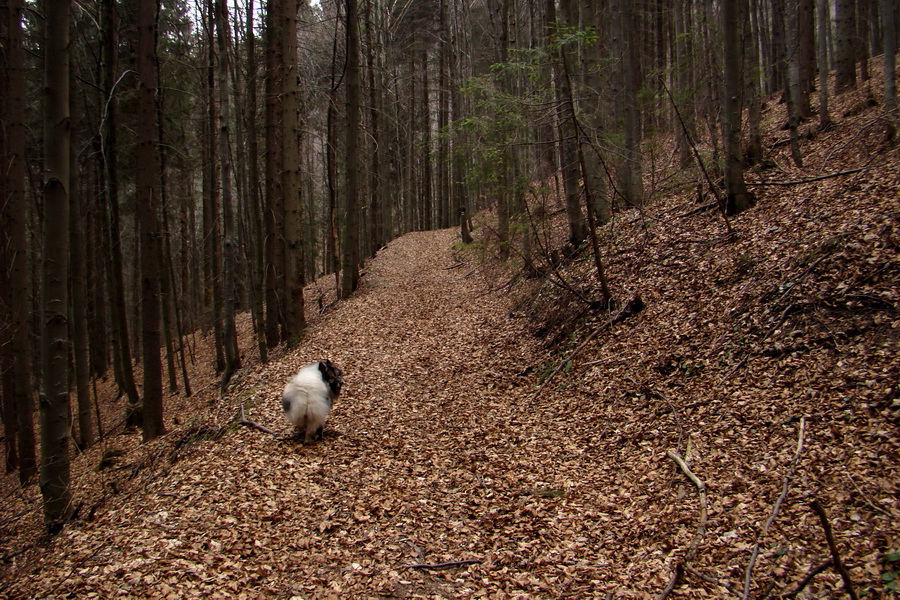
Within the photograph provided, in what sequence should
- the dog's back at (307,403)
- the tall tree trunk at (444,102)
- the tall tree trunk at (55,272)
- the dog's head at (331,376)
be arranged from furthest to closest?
the tall tree trunk at (444,102), the dog's head at (331,376), the dog's back at (307,403), the tall tree trunk at (55,272)

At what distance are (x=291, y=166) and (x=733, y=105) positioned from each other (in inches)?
346

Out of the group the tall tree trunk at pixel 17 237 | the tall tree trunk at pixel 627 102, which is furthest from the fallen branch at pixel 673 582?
the tall tree trunk at pixel 627 102

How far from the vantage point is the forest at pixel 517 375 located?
424 centimetres

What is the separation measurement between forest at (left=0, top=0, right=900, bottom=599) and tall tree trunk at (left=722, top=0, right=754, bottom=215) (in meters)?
0.06

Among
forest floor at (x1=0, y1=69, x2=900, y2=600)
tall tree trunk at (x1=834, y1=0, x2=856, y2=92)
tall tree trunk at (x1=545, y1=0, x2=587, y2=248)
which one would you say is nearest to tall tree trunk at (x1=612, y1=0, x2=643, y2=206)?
tall tree trunk at (x1=545, y1=0, x2=587, y2=248)

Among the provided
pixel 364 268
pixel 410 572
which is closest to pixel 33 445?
pixel 410 572

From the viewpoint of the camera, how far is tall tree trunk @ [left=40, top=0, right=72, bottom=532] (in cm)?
510

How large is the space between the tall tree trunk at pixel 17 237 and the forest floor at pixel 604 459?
1210 mm

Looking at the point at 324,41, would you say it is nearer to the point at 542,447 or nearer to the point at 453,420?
the point at 453,420

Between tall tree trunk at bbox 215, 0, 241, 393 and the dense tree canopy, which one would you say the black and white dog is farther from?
tall tree trunk at bbox 215, 0, 241, 393

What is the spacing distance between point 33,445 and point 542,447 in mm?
9188

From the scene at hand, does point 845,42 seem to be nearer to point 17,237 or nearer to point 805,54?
point 805,54

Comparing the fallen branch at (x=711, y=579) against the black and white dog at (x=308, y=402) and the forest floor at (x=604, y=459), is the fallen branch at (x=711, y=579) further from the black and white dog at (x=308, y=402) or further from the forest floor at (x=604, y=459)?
the black and white dog at (x=308, y=402)

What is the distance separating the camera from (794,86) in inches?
455
